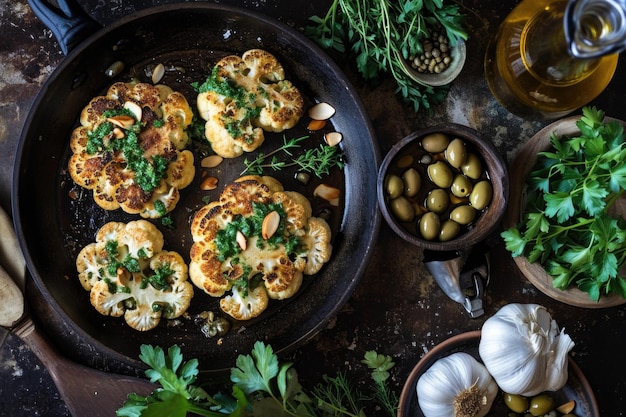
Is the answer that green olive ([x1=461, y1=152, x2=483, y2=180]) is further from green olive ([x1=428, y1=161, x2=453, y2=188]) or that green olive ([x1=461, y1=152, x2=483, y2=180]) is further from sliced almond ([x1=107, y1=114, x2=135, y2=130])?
sliced almond ([x1=107, y1=114, x2=135, y2=130])

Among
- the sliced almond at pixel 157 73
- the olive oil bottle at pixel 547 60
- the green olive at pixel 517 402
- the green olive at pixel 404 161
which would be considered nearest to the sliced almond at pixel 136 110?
the sliced almond at pixel 157 73

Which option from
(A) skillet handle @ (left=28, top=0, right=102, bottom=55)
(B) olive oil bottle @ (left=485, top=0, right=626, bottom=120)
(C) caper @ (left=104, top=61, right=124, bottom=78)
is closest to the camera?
(B) olive oil bottle @ (left=485, top=0, right=626, bottom=120)

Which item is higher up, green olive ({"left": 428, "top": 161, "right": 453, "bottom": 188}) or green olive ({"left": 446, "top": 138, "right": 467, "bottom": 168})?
green olive ({"left": 446, "top": 138, "right": 467, "bottom": 168})

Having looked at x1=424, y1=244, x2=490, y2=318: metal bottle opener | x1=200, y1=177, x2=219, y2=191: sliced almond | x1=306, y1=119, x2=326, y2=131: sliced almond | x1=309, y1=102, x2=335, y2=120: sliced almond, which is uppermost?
x1=309, y1=102, x2=335, y2=120: sliced almond

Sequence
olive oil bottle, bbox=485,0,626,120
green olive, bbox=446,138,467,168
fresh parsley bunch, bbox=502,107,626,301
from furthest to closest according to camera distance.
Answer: green olive, bbox=446,138,467,168
fresh parsley bunch, bbox=502,107,626,301
olive oil bottle, bbox=485,0,626,120

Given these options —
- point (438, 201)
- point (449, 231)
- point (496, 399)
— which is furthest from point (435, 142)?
point (496, 399)

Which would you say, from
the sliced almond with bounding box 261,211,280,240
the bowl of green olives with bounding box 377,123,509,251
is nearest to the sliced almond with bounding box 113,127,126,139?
the sliced almond with bounding box 261,211,280,240
